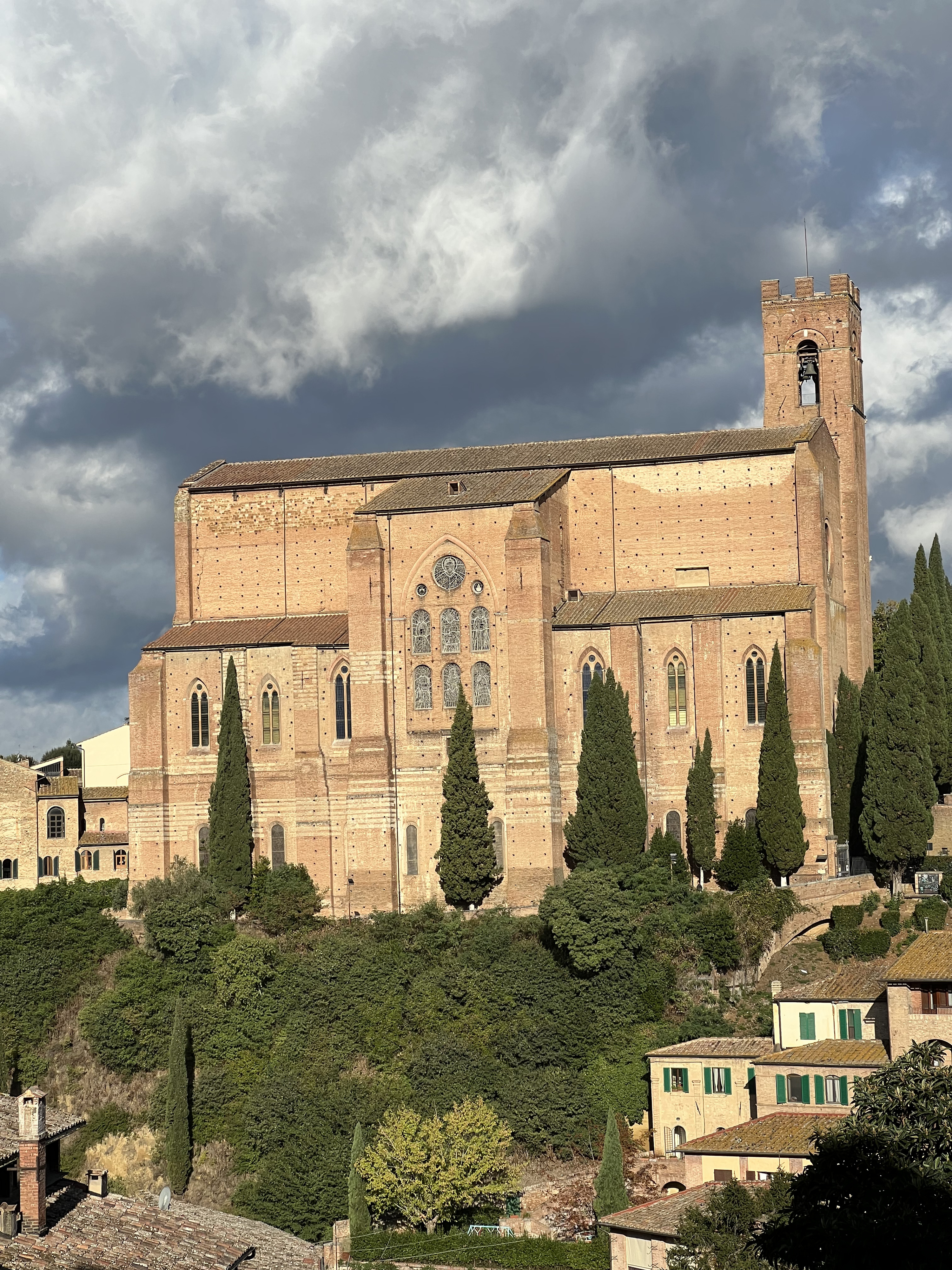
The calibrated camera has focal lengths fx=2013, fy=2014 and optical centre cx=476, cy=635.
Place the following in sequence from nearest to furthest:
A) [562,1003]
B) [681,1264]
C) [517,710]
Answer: [681,1264] < [562,1003] < [517,710]

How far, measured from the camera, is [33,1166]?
33.8m

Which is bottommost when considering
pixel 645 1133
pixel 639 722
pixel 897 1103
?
pixel 645 1133

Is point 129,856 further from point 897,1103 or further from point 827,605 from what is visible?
point 897,1103

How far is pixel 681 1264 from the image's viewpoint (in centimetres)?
3434

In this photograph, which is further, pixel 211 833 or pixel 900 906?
pixel 211 833

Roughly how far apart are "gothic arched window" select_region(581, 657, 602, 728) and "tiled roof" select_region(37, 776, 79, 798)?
18410 mm

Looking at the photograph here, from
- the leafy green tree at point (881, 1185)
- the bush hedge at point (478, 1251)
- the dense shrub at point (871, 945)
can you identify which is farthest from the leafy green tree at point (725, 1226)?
the dense shrub at point (871, 945)

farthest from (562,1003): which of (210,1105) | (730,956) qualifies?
(210,1105)

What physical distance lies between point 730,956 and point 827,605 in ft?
45.9

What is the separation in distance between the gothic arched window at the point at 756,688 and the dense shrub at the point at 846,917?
746 cm

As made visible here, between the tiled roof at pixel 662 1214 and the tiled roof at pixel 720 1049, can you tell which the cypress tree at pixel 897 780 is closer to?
the tiled roof at pixel 720 1049

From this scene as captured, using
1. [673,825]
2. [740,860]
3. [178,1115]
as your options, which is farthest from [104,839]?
[740,860]

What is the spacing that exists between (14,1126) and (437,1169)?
43.4 feet

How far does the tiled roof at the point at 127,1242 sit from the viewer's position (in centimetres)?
3272
